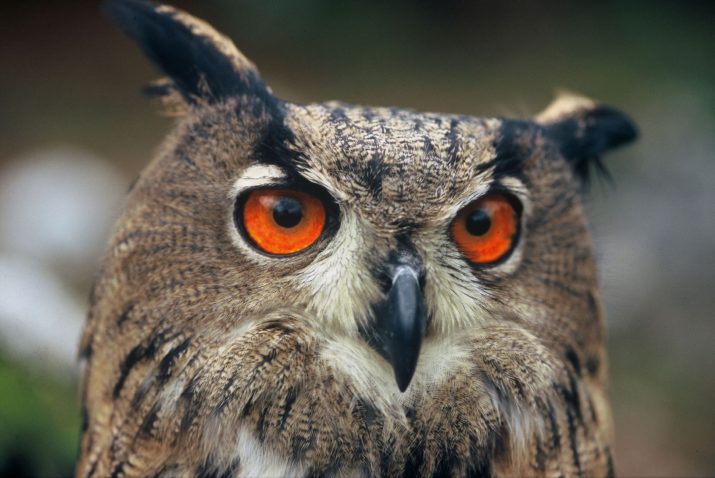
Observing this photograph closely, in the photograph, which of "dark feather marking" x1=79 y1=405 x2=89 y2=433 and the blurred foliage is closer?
"dark feather marking" x1=79 y1=405 x2=89 y2=433

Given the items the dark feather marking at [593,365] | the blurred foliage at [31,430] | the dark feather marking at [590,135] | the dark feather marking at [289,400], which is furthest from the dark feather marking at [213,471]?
the blurred foliage at [31,430]

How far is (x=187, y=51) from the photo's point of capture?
3.68 ft

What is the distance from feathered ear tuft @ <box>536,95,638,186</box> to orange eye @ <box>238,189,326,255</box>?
515mm

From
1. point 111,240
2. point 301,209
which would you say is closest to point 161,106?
point 111,240

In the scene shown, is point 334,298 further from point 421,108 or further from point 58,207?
point 421,108

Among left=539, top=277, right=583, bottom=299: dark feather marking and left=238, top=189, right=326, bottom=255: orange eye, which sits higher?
left=238, top=189, right=326, bottom=255: orange eye

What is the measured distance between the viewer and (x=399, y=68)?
241 inches

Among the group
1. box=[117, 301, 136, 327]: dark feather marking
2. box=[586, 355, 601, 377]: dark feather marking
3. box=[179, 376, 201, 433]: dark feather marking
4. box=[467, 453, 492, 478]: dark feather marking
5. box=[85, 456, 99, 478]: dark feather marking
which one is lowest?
box=[85, 456, 99, 478]: dark feather marking

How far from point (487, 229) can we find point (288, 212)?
0.28 metres

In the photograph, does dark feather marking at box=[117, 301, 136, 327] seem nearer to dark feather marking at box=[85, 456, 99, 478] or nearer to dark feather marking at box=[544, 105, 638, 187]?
dark feather marking at box=[85, 456, 99, 478]

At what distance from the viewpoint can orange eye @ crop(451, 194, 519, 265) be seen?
100cm

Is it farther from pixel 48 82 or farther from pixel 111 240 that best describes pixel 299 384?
pixel 48 82

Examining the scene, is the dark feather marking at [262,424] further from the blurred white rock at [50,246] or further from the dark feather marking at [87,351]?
the blurred white rock at [50,246]

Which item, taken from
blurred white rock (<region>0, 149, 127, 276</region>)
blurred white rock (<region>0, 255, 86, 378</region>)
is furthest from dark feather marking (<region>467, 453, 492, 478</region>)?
blurred white rock (<region>0, 149, 127, 276</region>)
